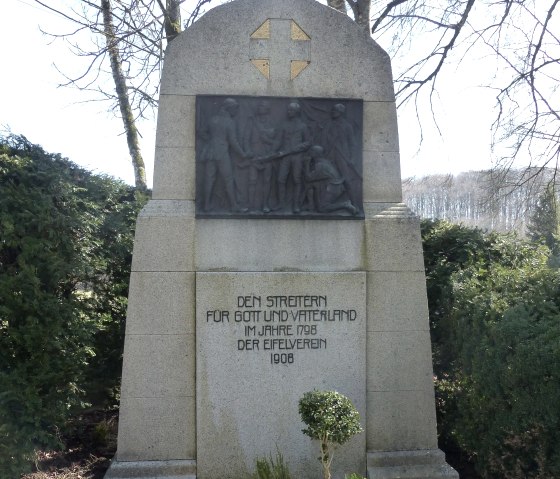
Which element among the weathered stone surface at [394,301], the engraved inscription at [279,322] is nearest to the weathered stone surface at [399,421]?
the weathered stone surface at [394,301]

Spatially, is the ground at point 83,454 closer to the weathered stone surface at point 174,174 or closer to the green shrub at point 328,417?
the green shrub at point 328,417

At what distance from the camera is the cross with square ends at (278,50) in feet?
19.6

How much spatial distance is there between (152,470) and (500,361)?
9.98 ft

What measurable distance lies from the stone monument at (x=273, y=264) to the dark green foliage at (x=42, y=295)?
0.98 meters

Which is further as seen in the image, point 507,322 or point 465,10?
point 465,10

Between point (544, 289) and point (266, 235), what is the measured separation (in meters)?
2.44

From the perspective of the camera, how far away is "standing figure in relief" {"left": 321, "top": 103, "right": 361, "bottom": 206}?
6020mm

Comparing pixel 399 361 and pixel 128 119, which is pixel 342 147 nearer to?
pixel 399 361

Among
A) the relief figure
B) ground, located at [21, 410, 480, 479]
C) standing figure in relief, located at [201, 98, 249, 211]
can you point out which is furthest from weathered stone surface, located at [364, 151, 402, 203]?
ground, located at [21, 410, 480, 479]

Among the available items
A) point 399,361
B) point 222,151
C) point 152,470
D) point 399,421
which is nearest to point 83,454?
point 152,470

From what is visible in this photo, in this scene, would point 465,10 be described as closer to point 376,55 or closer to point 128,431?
point 376,55

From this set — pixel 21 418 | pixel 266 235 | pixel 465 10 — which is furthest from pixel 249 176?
pixel 465 10

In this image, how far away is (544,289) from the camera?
5.81 metres

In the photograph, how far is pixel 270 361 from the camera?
592cm
